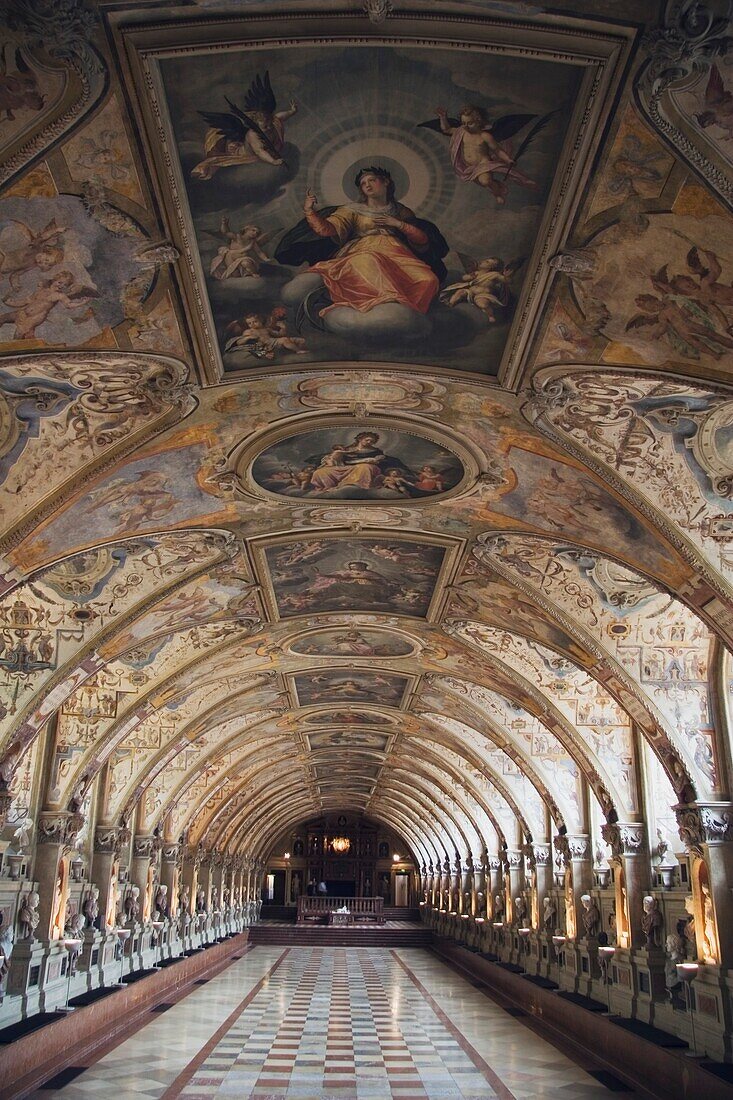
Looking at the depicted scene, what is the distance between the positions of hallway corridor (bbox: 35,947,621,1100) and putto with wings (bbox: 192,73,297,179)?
474 inches

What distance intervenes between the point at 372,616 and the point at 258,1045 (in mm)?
8562

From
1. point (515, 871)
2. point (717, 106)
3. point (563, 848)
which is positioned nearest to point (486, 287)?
point (717, 106)

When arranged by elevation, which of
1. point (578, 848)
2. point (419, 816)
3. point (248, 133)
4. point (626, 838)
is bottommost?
point (578, 848)

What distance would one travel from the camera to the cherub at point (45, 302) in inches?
300

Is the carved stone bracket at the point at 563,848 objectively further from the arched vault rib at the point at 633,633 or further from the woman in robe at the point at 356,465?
the woman in robe at the point at 356,465

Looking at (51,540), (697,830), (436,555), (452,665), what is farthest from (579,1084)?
(51,540)

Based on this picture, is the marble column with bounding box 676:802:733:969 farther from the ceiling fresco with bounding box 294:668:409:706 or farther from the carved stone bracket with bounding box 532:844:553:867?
the carved stone bracket with bounding box 532:844:553:867

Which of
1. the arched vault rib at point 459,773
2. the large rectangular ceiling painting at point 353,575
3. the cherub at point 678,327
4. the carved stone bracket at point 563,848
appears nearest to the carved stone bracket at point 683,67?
the cherub at point 678,327

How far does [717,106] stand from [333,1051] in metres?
16.1

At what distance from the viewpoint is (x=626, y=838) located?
17.9 metres

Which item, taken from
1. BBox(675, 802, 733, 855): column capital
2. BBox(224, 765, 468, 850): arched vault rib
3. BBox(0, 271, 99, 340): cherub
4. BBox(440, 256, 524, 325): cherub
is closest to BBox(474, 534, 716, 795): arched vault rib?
BBox(675, 802, 733, 855): column capital

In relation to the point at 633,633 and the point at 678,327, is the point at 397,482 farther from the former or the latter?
the point at 633,633

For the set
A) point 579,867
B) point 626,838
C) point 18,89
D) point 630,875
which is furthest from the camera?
point 579,867

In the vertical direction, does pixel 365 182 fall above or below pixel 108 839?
above
